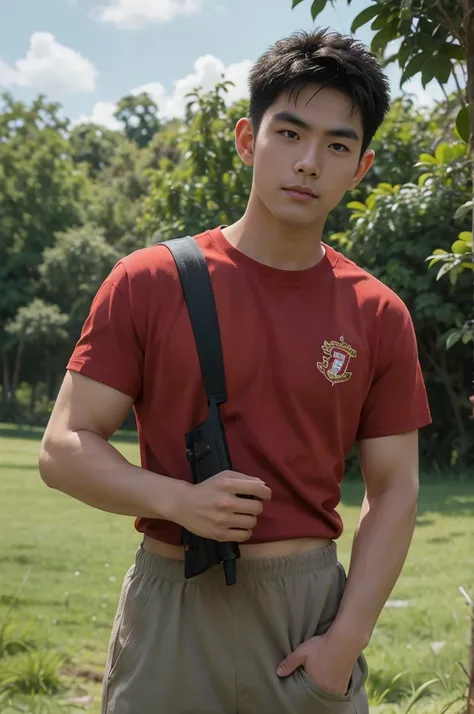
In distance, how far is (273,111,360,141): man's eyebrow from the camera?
5.89ft

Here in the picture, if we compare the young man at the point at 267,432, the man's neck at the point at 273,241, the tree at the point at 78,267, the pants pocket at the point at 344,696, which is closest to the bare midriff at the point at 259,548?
the young man at the point at 267,432

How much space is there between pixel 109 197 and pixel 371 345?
98.9ft

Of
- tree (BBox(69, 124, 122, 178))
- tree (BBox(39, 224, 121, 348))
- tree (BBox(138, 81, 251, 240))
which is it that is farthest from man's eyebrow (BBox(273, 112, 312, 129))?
tree (BBox(69, 124, 122, 178))

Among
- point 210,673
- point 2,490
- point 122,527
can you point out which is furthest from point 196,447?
point 2,490

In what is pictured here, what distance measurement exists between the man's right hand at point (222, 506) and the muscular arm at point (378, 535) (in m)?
0.30

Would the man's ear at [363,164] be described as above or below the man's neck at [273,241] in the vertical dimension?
above

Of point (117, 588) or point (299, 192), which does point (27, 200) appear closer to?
point (117, 588)

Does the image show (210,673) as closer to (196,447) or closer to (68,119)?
(196,447)

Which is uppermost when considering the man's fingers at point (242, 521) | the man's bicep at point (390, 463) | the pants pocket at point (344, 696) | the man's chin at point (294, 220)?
the man's chin at point (294, 220)

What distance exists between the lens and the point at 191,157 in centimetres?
1106

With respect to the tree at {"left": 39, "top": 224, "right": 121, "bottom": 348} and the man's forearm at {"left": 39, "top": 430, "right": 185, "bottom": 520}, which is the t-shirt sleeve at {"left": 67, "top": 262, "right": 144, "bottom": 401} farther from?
the tree at {"left": 39, "top": 224, "right": 121, "bottom": 348}

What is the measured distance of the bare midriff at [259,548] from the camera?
1.74 metres

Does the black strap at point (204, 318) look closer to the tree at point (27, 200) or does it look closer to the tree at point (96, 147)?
the tree at point (27, 200)

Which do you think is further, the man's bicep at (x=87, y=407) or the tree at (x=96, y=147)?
the tree at (x=96, y=147)
